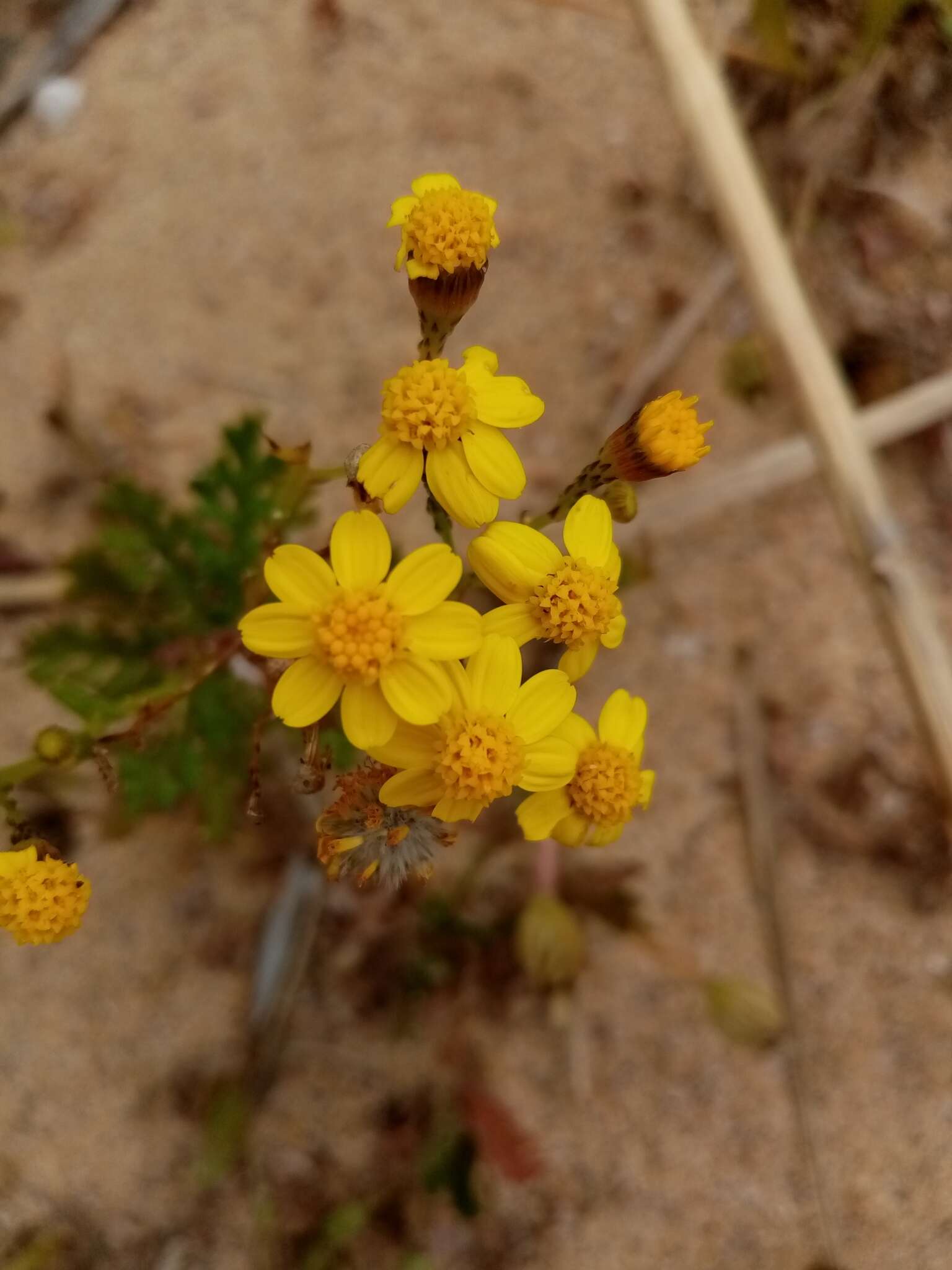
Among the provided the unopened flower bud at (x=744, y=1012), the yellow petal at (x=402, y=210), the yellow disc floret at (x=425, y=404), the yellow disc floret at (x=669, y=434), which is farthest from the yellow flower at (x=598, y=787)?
the unopened flower bud at (x=744, y=1012)

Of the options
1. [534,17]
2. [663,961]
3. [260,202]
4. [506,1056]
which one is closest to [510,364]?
[260,202]

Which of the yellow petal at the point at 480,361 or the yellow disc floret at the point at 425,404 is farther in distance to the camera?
the yellow petal at the point at 480,361

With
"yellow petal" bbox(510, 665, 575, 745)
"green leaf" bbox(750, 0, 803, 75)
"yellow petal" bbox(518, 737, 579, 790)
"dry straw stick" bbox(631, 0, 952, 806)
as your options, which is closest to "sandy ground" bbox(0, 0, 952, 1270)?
"green leaf" bbox(750, 0, 803, 75)

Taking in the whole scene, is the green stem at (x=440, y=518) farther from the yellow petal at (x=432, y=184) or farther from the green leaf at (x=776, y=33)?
the green leaf at (x=776, y=33)

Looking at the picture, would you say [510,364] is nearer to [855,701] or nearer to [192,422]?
[192,422]

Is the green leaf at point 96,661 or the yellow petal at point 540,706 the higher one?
the yellow petal at point 540,706

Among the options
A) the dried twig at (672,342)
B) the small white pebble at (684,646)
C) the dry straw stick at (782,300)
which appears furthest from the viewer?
the dried twig at (672,342)
